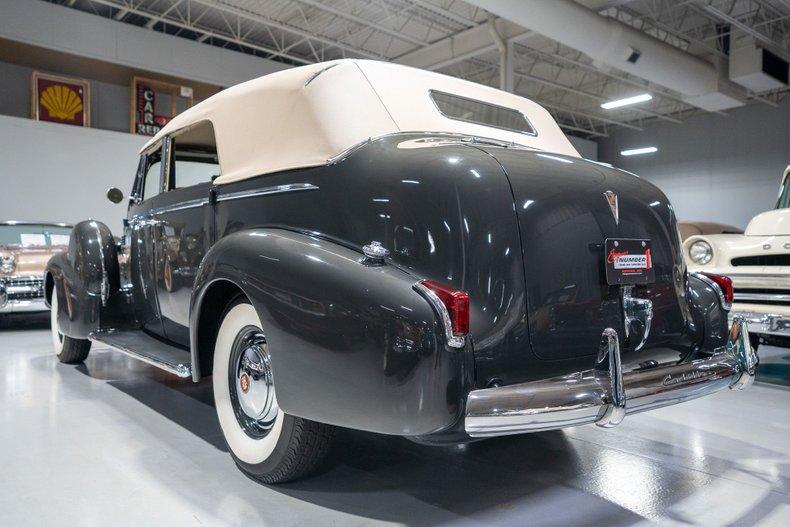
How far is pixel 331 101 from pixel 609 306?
136cm

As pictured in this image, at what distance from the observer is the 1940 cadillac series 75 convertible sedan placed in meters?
1.84

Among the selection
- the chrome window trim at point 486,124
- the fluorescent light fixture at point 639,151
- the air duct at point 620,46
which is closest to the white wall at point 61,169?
the air duct at point 620,46

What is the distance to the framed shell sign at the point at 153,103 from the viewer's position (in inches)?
474

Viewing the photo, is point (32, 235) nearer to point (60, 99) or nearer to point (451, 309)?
point (60, 99)

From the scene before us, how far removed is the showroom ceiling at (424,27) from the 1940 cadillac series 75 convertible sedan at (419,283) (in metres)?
8.39

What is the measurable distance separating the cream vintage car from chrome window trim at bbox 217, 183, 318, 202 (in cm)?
316

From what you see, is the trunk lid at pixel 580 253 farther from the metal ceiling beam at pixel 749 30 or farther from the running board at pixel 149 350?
the metal ceiling beam at pixel 749 30

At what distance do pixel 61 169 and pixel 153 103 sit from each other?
2.48m

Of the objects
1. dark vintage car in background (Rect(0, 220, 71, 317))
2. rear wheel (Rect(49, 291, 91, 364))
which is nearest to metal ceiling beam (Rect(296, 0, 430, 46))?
dark vintage car in background (Rect(0, 220, 71, 317))

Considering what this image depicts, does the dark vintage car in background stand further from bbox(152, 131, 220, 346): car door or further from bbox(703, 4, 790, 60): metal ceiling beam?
bbox(703, 4, 790, 60): metal ceiling beam

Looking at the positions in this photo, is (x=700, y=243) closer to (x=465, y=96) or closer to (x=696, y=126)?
(x=465, y=96)

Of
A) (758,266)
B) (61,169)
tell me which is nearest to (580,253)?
(758,266)

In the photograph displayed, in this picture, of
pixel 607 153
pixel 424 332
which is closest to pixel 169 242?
pixel 424 332

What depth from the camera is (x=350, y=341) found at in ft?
6.25
